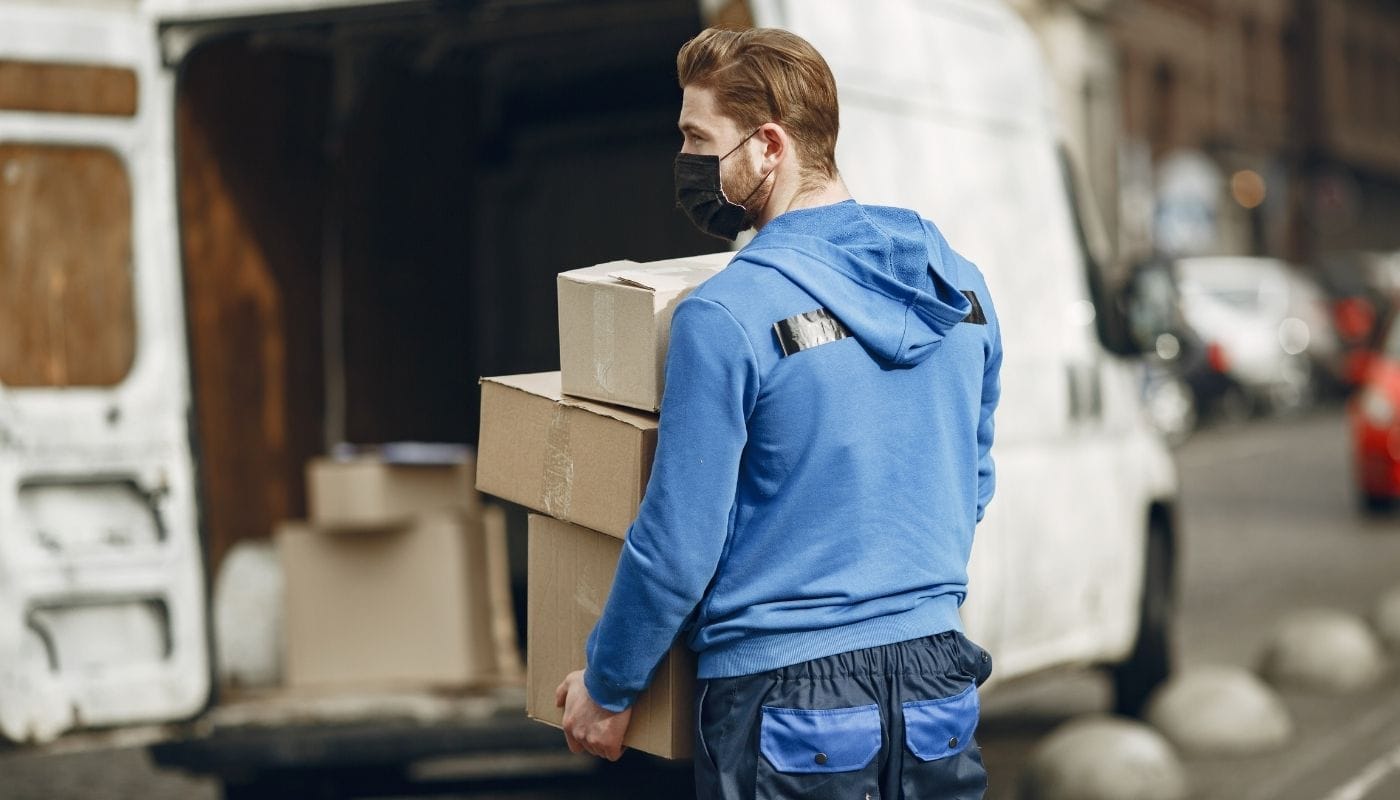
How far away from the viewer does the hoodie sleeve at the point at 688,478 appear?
2.70 metres

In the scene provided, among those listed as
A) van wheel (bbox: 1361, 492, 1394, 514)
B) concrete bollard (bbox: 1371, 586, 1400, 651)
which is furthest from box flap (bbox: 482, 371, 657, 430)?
van wheel (bbox: 1361, 492, 1394, 514)

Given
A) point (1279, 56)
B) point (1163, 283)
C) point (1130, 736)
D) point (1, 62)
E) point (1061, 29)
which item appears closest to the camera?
point (1, 62)

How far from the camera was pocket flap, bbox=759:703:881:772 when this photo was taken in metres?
2.74

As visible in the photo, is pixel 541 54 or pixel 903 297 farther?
pixel 541 54

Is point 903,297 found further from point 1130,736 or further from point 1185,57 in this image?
point 1185,57

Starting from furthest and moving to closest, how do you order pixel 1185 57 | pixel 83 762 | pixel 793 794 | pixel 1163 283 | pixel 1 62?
pixel 1185 57, pixel 83 762, pixel 1163 283, pixel 1 62, pixel 793 794

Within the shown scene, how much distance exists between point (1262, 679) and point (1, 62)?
17.7 feet

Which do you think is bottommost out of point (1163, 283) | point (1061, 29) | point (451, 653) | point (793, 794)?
point (451, 653)

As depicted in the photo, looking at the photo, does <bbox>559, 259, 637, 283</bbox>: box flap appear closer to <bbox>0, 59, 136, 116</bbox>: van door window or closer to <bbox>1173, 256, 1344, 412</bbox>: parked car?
<bbox>0, 59, 136, 116</bbox>: van door window

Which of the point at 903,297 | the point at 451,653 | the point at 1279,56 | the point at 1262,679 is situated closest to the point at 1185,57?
the point at 1279,56

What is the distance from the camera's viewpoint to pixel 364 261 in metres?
7.05

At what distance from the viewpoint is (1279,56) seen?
50.5 m

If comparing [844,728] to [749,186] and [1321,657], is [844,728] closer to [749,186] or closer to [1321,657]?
[749,186]

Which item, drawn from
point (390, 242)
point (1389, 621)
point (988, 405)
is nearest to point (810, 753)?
point (988, 405)
